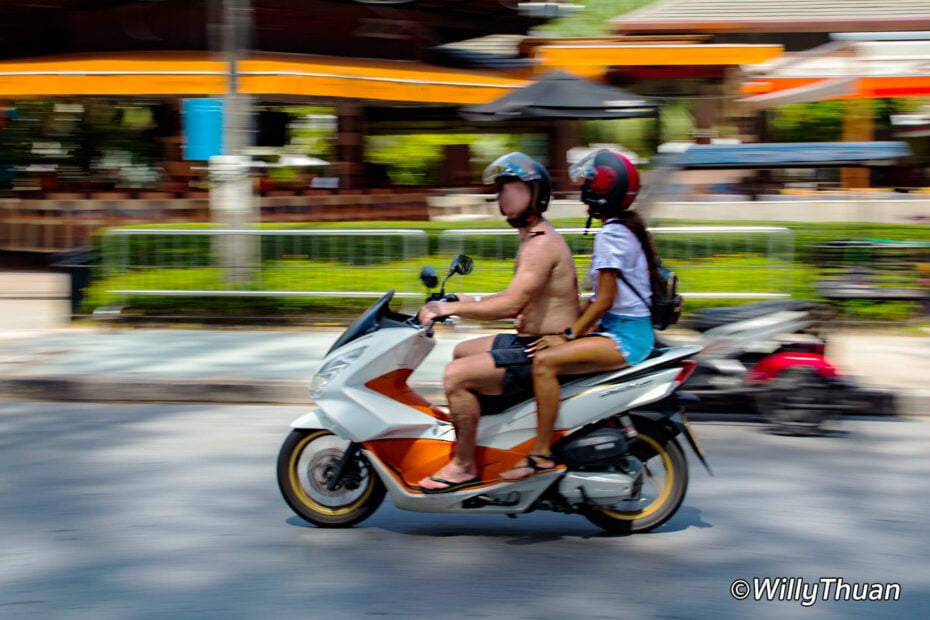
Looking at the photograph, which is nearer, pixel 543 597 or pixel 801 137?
pixel 543 597

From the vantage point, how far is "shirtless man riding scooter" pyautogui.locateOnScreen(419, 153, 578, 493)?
4988 mm

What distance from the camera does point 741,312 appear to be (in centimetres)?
748

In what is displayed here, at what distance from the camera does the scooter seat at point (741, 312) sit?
7.40 m

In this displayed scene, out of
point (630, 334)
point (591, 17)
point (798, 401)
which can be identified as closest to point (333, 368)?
point (630, 334)

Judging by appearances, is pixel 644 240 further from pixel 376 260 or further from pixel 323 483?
pixel 376 260

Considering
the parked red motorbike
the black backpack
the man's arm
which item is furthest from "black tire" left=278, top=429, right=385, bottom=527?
the parked red motorbike

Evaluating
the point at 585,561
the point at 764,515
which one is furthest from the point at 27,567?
the point at 764,515

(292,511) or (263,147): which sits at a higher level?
(263,147)

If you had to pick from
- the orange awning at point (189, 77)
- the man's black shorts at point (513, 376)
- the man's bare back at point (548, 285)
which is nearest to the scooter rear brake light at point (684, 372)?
the man's bare back at point (548, 285)

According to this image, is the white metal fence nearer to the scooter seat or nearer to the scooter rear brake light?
the scooter seat

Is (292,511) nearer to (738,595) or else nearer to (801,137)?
(738,595)

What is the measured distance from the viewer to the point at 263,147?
814 inches

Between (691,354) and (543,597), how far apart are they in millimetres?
1301

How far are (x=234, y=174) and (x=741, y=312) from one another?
5.94 meters
